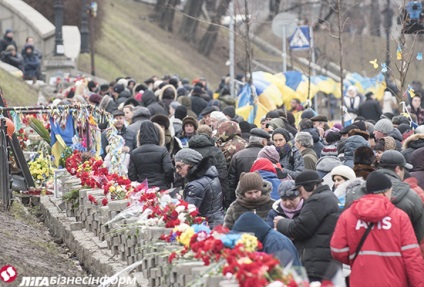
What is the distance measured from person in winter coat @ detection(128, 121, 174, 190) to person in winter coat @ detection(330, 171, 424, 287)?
569cm

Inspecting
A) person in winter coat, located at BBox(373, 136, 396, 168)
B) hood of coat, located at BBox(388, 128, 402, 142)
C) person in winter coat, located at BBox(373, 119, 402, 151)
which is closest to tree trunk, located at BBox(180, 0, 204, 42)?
hood of coat, located at BBox(388, 128, 402, 142)

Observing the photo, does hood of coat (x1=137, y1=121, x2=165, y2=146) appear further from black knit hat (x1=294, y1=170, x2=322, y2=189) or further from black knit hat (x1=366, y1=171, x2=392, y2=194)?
black knit hat (x1=366, y1=171, x2=392, y2=194)

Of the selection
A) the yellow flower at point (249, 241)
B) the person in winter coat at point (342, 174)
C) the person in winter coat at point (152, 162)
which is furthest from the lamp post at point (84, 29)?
the yellow flower at point (249, 241)

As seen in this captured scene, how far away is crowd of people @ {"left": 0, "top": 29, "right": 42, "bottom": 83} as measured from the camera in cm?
3576

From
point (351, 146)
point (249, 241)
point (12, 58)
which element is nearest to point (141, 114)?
point (351, 146)

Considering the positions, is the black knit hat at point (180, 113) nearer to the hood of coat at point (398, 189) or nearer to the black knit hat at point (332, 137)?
the black knit hat at point (332, 137)

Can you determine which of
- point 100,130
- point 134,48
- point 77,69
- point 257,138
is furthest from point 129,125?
point 134,48

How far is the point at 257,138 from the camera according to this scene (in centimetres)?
1652

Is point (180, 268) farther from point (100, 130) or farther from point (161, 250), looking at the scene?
point (100, 130)

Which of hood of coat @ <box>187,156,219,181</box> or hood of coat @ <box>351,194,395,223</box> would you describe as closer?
hood of coat @ <box>351,194,395,223</box>

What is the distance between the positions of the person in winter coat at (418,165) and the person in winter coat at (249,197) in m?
2.31

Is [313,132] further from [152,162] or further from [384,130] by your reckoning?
[152,162]

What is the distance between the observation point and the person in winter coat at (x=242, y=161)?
53.0 feet

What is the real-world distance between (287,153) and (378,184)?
5.47 meters
